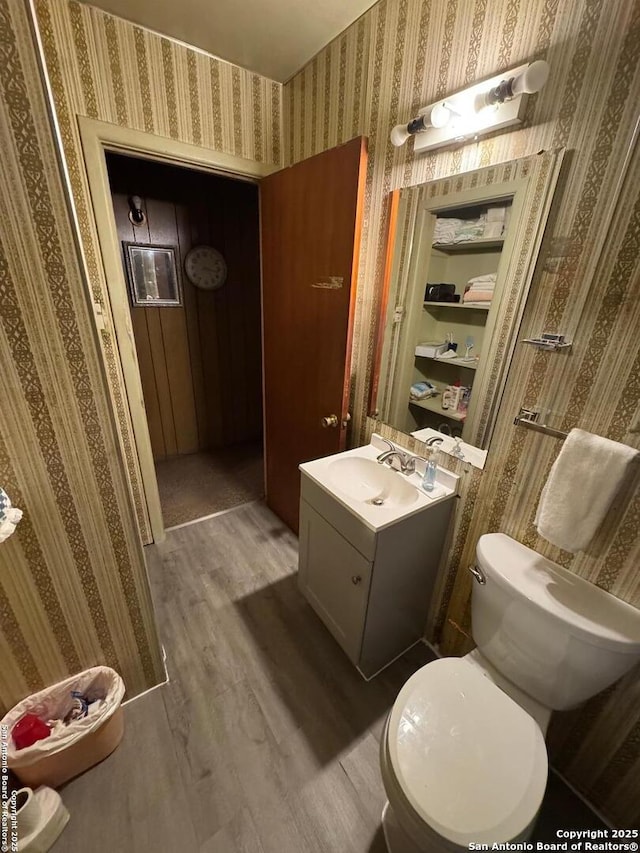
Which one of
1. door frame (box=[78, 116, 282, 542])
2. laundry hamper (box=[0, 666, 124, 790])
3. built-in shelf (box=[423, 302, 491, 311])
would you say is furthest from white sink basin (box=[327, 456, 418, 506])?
door frame (box=[78, 116, 282, 542])

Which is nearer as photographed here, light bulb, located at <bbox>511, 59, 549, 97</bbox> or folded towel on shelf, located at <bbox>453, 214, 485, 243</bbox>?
light bulb, located at <bbox>511, 59, 549, 97</bbox>

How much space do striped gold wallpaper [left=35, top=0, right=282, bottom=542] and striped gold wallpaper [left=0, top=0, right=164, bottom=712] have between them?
2.93ft

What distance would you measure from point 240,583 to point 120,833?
2.95 feet

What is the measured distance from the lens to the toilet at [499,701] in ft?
2.37

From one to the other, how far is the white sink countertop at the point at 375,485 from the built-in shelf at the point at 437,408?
198 mm

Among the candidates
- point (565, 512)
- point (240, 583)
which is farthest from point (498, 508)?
point (240, 583)

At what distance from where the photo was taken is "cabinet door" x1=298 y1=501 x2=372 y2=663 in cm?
121

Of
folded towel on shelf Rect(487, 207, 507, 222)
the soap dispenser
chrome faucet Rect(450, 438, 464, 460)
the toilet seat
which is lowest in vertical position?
the toilet seat

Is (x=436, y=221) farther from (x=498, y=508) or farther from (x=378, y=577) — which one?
(x=378, y=577)

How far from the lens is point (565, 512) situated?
2.92ft

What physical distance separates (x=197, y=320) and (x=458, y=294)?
220cm

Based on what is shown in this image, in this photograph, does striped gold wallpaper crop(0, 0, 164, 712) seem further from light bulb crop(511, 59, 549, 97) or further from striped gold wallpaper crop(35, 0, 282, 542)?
light bulb crop(511, 59, 549, 97)

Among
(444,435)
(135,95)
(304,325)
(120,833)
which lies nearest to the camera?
(120,833)

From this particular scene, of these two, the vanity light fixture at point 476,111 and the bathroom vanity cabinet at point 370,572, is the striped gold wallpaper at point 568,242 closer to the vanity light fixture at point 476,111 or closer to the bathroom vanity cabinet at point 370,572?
the vanity light fixture at point 476,111
